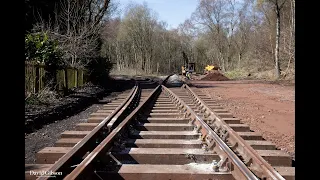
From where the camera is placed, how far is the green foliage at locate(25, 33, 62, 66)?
12414mm

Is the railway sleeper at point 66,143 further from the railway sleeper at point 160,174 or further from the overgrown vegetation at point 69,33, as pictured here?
the overgrown vegetation at point 69,33

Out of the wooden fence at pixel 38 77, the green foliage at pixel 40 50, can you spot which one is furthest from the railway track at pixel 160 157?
the green foliage at pixel 40 50

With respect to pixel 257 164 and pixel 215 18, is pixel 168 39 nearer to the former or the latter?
pixel 215 18

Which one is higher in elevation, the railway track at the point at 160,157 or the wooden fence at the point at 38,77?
the wooden fence at the point at 38,77

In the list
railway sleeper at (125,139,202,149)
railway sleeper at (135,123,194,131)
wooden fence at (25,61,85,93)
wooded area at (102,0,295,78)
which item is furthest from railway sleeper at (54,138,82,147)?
wooded area at (102,0,295,78)

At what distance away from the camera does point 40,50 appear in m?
12.8

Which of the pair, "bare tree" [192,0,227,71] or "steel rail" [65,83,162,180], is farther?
"bare tree" [192,0,227,71]

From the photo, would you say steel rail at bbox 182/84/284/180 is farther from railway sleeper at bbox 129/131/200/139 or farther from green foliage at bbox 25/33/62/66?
green foliage at bbox 25/33/62/66

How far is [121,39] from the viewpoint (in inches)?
2297

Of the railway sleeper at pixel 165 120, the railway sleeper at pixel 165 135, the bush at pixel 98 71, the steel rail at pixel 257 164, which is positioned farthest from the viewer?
the bush at pixel 98 71

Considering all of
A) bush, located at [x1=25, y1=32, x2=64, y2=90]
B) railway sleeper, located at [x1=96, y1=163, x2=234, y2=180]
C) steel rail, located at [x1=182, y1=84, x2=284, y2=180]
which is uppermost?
bush, located at [x1=25, y1=32, x2=64, y2=90]

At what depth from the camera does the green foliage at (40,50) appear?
489 inches
